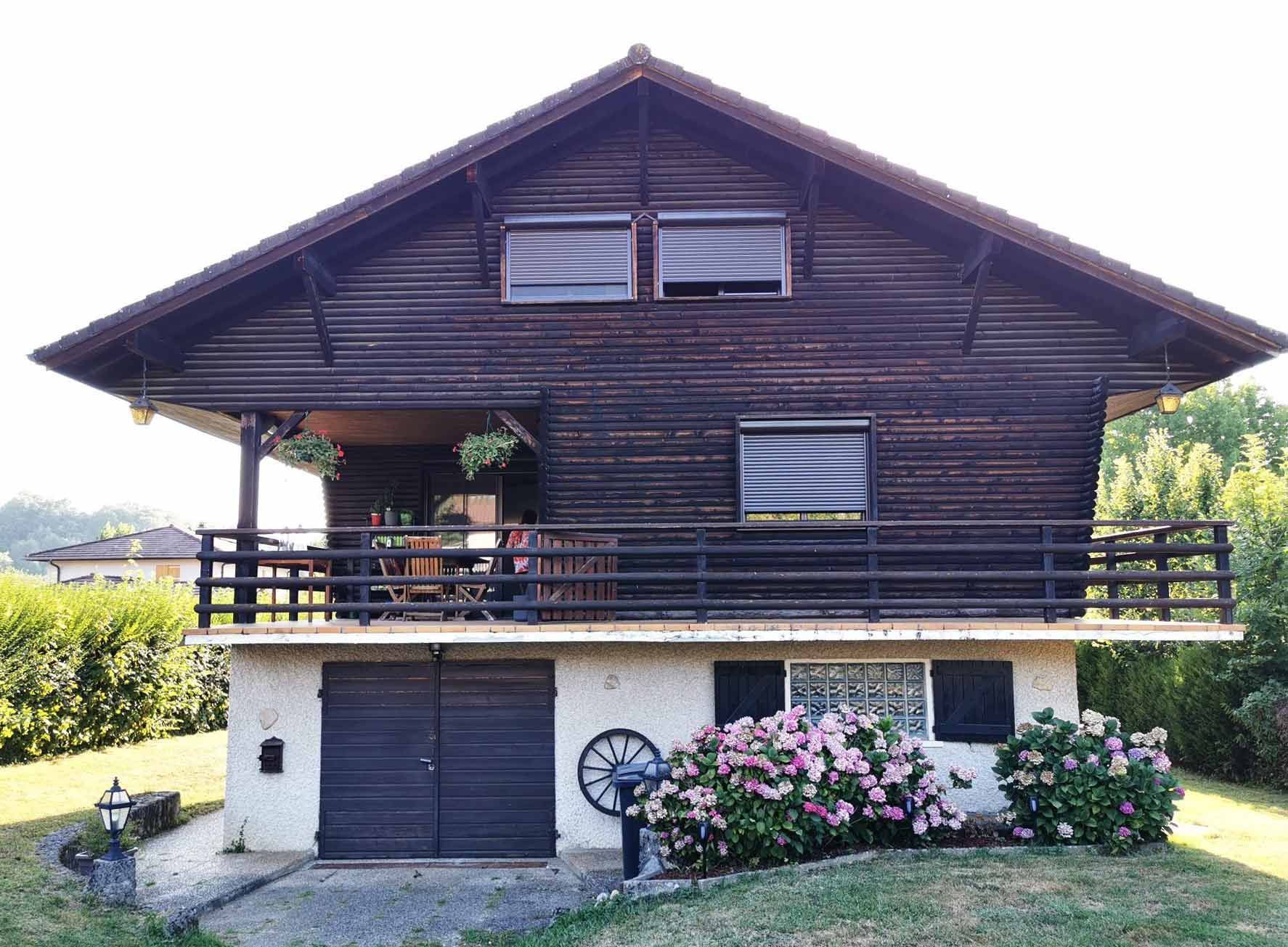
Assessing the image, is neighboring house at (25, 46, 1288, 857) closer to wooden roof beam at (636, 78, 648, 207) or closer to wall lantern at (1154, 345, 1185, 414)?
wooden roof beam at (636, 78, 648, 207)

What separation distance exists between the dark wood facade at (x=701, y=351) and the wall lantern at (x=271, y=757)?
388 cm

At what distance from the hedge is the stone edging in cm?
1094

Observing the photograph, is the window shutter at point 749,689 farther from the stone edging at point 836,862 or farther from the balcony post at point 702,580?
the stone edging at point 836,862

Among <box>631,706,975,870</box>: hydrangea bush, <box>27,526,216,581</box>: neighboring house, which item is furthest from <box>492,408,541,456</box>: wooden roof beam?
<box>27,526,216,581</box>: neighboring house

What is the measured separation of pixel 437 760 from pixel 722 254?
268 inches

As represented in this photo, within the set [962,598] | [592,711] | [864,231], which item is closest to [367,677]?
[592,711]

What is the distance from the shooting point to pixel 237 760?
1128 cm

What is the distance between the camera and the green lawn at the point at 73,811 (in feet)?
26.8

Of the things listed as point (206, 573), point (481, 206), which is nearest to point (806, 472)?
point (481, 206)

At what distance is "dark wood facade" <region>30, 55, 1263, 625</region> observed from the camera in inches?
469

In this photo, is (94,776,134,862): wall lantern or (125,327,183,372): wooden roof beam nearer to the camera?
(94,776,134,862): wall lantern

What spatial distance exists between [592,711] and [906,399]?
17.0 feet

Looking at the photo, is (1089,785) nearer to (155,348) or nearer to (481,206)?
(481,206)

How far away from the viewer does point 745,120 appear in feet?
37.5
